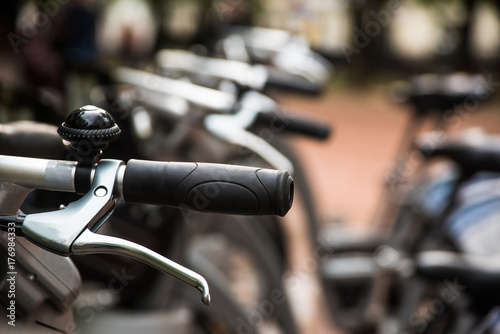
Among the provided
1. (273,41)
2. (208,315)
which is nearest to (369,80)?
(273,41)

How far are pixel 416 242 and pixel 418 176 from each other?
56cm

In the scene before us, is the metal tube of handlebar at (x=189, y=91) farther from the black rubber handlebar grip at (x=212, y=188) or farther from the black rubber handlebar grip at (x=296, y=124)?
the black rubber handlebar grip at (x=212, y=188)

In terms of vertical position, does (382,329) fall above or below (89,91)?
below

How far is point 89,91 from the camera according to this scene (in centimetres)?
234

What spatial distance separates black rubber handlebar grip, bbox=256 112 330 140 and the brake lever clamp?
3.76ft

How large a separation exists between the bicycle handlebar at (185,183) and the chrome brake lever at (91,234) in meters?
0.03

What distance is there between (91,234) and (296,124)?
1.25 meters

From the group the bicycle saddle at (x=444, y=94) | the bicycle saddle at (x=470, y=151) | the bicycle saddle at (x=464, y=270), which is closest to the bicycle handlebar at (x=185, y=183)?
the bicycle saddle at (x=464, y=270)

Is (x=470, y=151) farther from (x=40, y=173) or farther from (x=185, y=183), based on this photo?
(x=40, y=173)

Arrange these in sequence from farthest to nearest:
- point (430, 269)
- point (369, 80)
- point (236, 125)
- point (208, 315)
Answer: point (369, 80)
point (208, 315)
point (236, 125)
point (430, 269)

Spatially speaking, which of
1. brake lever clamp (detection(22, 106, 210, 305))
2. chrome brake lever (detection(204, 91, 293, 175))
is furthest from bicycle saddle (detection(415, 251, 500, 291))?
brake lever clamp (detection(22, 106, 210, 305))

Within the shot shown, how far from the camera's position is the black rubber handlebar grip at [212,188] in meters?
0.90

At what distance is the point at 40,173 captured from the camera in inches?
35.3

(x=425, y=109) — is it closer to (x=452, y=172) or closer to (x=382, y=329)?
(x=452, y=172)
